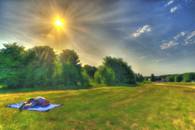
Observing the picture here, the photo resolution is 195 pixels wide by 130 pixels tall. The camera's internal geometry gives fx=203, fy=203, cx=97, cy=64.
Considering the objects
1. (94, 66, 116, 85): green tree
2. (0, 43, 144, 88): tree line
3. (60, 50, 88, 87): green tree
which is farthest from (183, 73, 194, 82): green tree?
(60, 50, 88, 87): green tree

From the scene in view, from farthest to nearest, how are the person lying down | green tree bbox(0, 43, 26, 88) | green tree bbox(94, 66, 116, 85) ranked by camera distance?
1. green tree bbox(94, 66, 116, 85)
2. green tree bbox(0, 43, 26, 88)
3. the person lying down

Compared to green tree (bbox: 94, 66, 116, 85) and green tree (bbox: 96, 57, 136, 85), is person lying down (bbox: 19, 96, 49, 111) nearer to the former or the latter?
green tree (bbox: 94, 66, 116, 85)

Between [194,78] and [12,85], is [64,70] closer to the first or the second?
[12,85]

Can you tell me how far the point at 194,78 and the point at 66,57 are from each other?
105 metres

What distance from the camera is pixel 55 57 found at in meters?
72.8

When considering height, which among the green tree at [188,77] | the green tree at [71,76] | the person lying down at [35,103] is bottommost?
the person lying down at [35,103]

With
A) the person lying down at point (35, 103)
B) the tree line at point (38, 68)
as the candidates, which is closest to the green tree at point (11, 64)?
the tree line at point (38, 68)

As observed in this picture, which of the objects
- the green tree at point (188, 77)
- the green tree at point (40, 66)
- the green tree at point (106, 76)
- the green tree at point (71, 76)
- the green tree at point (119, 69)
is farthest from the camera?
the green tree at point (188, 77)

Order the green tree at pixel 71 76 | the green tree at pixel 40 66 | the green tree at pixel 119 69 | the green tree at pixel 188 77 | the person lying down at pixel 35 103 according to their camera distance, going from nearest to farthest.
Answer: the person lying down at pixel 35 103, the green tree at pixel 40 66, the green tree at pixel 71 76, the green tree at pixel 119 69, the green tree at pixel 188 77

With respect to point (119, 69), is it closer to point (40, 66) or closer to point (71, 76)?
point (71, 76)

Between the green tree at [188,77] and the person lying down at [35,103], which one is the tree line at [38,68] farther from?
the green tree at [188,77]

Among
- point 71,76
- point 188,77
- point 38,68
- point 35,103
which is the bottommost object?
point 35,103

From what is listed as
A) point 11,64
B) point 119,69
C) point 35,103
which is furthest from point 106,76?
point 35,103

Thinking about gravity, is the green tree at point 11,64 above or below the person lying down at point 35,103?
above
